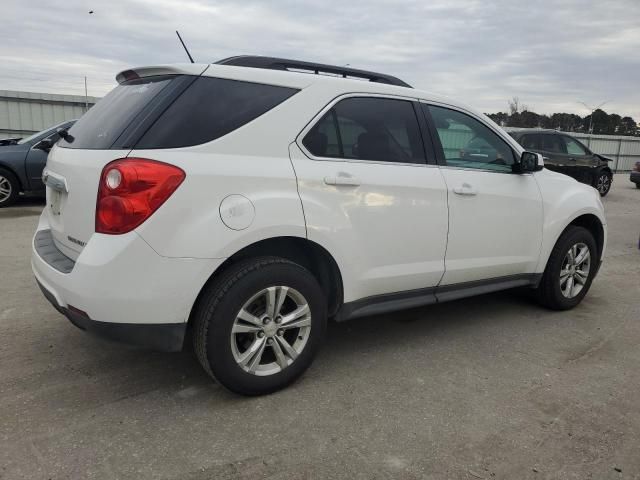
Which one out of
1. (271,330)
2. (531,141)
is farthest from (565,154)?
(271,330)

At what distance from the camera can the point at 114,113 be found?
2885 millimetres

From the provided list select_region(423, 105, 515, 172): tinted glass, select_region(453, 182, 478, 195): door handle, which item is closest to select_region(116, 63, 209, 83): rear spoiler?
select_region(423, 105, 515, 172): tinted glass

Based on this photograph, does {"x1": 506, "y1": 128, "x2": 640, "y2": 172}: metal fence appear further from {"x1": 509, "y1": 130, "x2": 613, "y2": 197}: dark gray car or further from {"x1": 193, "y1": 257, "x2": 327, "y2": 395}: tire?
{"x1": 193, "y1": 257, "x2": 327, "y2": 395}: tire

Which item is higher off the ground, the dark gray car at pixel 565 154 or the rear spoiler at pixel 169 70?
the rear spoiler at pixel 169 70

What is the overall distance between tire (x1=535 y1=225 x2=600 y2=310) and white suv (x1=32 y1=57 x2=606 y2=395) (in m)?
0.84

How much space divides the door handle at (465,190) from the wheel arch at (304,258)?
1.08 metres

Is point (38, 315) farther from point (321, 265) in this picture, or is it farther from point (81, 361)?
point (321, 265)

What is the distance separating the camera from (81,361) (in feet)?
10.7

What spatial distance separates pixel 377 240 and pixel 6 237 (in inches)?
222

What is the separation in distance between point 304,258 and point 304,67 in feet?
4.04

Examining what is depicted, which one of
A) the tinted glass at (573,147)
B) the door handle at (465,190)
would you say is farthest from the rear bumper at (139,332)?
the tinted glass at (573,147)

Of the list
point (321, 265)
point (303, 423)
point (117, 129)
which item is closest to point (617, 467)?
point (303, 423)

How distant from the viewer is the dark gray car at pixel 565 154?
43.1 feet

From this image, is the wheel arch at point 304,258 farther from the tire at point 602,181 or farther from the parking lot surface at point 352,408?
the tire at point 602,181
